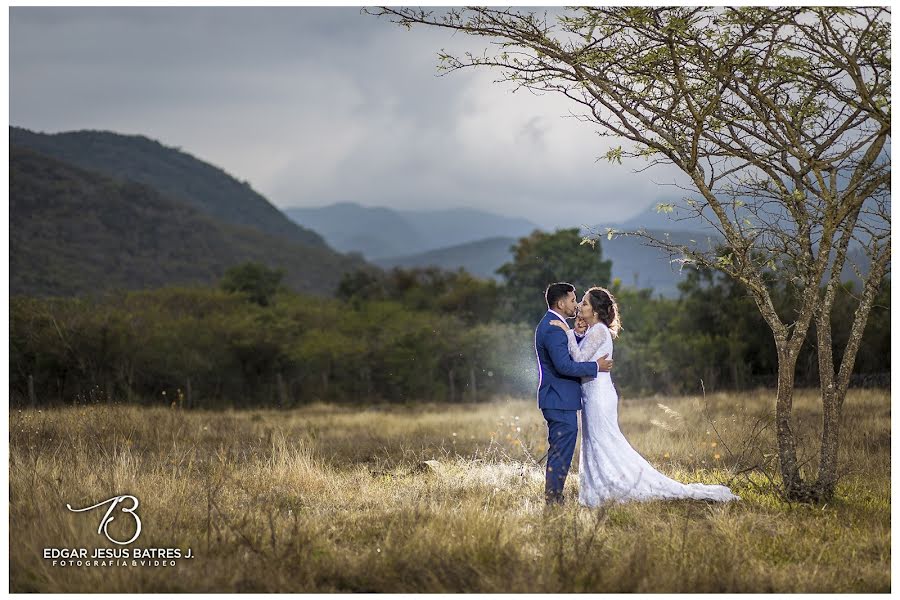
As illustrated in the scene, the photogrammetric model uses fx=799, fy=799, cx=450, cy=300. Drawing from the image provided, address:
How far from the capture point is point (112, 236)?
6906 centimetres

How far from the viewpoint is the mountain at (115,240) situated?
5725cm

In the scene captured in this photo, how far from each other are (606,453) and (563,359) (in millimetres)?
924

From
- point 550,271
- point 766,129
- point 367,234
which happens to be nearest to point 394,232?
point 367,234

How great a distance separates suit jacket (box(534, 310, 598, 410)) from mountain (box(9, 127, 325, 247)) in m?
92.5

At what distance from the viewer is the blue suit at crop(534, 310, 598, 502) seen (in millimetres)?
5949

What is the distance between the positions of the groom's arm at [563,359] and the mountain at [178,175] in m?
92.6

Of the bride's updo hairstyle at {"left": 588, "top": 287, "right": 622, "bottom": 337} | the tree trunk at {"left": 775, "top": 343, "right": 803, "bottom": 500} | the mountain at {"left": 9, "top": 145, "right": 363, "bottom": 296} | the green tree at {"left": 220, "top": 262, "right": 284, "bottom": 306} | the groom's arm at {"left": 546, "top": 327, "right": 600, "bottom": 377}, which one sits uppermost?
the mountain at {"left": 9, "top": 145, "right": 363, "bottom": 296}

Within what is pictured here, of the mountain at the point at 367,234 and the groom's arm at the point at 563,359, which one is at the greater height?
the mountain at the point at 367,234

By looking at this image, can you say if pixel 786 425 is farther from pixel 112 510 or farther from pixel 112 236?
pixel 112 236

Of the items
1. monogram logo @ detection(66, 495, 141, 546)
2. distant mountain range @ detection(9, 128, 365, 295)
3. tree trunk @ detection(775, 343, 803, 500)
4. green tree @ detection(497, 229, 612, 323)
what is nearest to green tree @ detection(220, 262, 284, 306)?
distant mountain range @ detection(9, 128, 365, 295)
